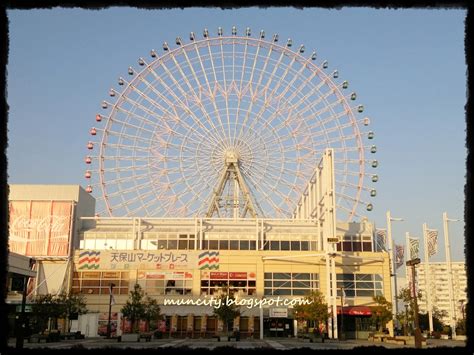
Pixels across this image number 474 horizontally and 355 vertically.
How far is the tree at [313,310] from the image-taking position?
5819 cm

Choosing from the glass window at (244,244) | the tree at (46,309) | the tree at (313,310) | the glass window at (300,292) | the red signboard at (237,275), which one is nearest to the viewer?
the tree at (46,309)

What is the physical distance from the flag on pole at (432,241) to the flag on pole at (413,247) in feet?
12.1

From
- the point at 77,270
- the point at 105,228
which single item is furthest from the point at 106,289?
the point at 105,228

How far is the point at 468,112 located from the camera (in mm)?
5516

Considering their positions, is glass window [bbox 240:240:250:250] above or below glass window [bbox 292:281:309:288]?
above

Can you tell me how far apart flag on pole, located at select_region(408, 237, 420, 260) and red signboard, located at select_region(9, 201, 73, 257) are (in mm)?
42167

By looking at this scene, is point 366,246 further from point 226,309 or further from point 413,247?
point 226,309

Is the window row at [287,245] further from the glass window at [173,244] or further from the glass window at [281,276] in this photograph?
the glass window at [173,244]

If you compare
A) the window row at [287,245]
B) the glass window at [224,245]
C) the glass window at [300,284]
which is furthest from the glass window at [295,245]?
the glass window at [224,245]

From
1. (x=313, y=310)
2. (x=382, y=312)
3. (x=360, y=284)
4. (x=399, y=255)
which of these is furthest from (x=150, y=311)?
(x=399, y=255)

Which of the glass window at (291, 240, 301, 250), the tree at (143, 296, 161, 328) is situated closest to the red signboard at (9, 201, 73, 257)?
the tree at (143, 296, 161, 328)

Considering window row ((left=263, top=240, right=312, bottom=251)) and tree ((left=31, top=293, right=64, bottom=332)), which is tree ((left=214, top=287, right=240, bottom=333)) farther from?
tree ((left=31, top=293, right=64, bottom=332))

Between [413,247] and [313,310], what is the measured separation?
1808 centimetres

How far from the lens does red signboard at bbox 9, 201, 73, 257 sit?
224 ft
